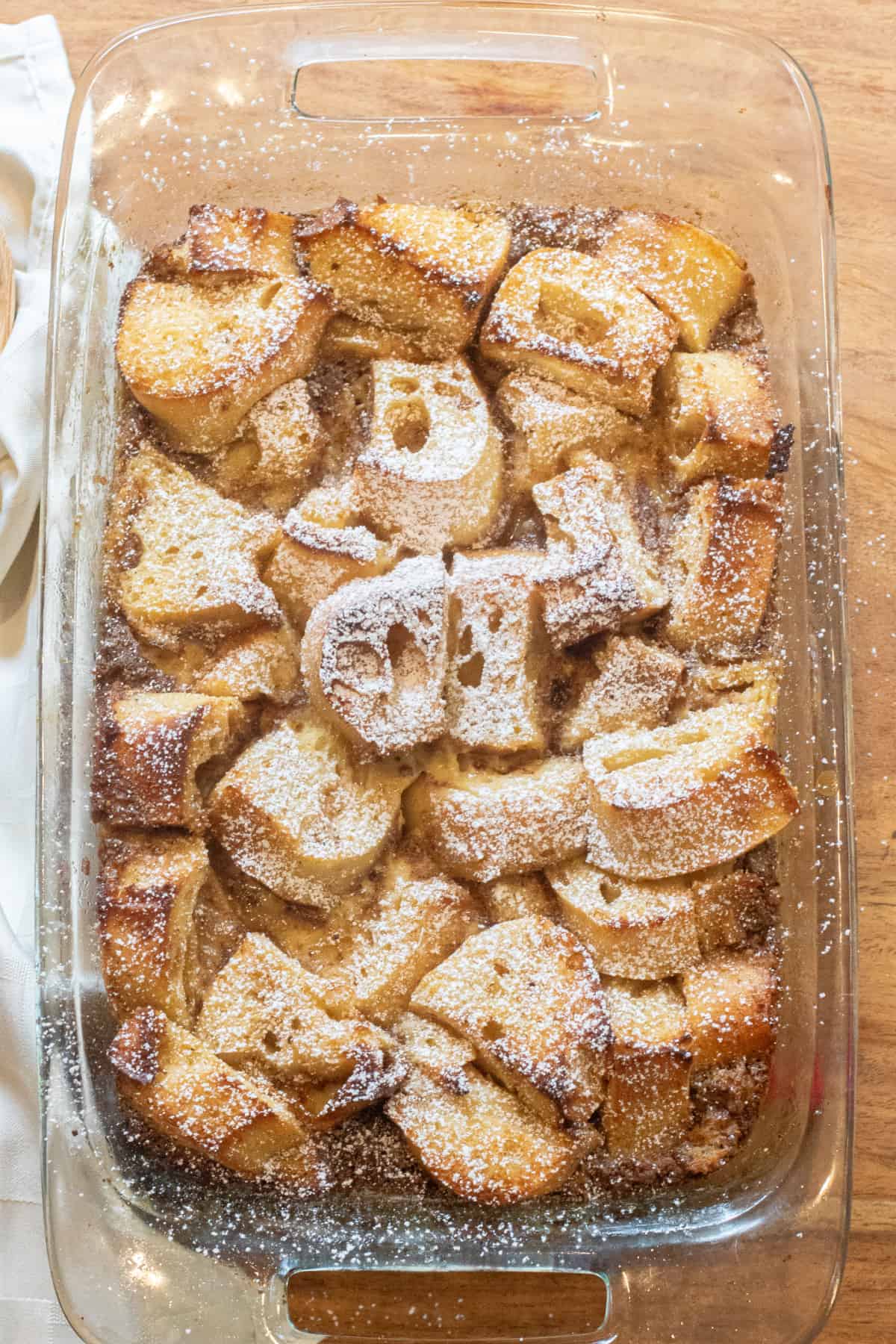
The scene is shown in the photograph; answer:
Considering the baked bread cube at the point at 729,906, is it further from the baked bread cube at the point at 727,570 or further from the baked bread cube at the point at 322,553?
the baked bread cube at the point at 322,553

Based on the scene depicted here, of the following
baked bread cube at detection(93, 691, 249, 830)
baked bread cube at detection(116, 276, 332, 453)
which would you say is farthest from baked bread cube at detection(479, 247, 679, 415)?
baked bread cube at detection(93, 691, 249, 830)

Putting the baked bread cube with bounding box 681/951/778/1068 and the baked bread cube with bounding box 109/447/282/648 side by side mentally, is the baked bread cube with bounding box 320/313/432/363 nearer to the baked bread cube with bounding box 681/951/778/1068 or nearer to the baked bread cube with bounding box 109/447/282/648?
the baked bread cube with bounding box 109/447/282/648

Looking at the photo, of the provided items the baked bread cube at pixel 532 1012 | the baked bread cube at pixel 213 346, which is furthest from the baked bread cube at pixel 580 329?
the baked bread cube at pixel 532 1012

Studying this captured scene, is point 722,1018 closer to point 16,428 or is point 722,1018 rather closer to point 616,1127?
point 616,1127

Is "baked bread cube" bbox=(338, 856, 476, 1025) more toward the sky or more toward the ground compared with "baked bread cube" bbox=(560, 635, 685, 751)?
more toward the ground

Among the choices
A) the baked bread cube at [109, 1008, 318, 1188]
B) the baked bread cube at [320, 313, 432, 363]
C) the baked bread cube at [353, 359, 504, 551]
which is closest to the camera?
the baked bread cube at [109, 1008, 318, 1188]

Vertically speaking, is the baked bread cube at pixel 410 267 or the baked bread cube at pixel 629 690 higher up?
the baked bread cube at pixel 410 267

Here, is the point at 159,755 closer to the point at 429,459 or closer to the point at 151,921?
the point at 151,921
